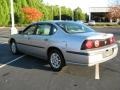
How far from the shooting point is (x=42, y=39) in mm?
9656

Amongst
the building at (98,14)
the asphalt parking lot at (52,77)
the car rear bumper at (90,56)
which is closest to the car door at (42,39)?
the asphalt parking lot at (52,77)

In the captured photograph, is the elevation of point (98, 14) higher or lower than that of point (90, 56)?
higher

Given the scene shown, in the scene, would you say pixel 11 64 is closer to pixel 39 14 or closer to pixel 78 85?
pixel 78 85

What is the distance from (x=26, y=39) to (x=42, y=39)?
4.22 ft

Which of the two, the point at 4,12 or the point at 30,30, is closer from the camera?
the point at 30,30

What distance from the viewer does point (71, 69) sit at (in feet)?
30.5

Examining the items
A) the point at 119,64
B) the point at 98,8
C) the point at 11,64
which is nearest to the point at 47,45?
the point at 11,64

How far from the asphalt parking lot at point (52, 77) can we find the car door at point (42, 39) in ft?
1.73

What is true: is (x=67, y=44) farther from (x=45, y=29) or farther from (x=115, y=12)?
(x=115, y=12)

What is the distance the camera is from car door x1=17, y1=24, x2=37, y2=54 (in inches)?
416

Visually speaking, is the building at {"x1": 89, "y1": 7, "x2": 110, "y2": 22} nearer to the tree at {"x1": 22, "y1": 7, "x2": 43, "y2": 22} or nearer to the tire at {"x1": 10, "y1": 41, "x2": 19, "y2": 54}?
the tree at {"x1": 22, "y1": 7, "x2": 43, "y2": 22}

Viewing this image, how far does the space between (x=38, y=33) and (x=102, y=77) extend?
10.0 feet

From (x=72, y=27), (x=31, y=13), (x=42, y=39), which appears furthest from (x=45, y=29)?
(x=31, y=13)

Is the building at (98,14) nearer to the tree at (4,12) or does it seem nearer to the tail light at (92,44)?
the tree at (4,12)
